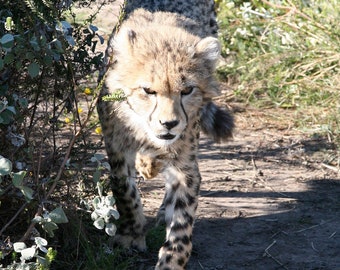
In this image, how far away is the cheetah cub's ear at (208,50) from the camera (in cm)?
337

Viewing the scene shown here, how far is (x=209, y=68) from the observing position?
3439mm

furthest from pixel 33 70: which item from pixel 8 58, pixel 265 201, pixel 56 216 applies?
pixel 265 201

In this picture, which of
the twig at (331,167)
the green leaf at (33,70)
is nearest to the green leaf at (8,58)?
the green leaf at (33,70)

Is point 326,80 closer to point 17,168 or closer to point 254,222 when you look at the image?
point 254,222

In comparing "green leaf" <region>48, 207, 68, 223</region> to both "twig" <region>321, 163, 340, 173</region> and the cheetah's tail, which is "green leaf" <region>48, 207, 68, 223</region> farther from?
"twig" <region>321, 163, 340, 173</region>

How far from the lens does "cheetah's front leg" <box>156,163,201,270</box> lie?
335 centimetres

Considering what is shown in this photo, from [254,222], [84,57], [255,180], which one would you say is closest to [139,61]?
[84,57]

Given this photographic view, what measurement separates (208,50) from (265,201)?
131 centimetres

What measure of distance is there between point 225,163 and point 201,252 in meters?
1.26

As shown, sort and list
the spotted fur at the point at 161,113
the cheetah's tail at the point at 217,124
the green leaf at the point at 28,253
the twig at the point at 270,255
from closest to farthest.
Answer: the green leaf at the point at 28,253, the spotted fur at the point at 161,113, the twig at the point at 270,255, the cheetah's tail at the point at 217,124

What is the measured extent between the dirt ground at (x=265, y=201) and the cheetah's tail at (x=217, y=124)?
345mm

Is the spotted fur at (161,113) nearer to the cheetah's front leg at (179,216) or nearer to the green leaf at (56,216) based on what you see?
the cheetah's front leg at (179,216)

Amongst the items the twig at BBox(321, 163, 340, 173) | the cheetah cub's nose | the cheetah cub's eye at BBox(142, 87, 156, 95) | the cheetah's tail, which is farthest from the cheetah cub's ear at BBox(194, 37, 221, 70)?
the twig at BBox(321, 163, 340, 173)

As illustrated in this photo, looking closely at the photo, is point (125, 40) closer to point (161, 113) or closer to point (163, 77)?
point (163, 77)
